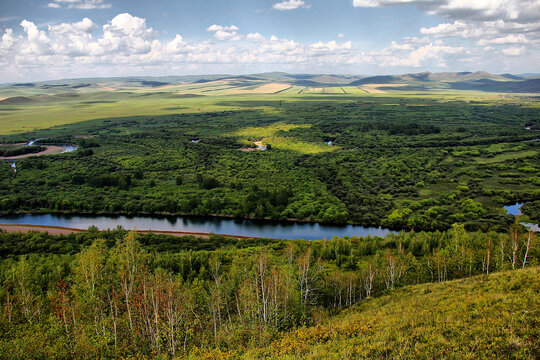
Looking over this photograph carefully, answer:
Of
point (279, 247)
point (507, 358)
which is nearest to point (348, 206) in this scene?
point (279, 247)

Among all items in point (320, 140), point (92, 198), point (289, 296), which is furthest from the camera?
point (320, 140)

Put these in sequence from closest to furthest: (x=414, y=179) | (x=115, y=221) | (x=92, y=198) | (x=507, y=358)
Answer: (x=507, y=358)
(x=115, y=221)
(x=92, y=198)
(x=414, y=179)

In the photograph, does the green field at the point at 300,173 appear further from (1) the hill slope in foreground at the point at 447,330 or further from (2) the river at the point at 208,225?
(1) the hill slope in foreground at the point at 447,330

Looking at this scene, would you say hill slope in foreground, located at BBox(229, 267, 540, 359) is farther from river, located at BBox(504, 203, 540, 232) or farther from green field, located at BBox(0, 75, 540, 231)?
river, located at BBox(504, 203, 540, 232)

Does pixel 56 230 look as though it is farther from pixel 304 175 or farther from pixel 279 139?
pixel 279 139

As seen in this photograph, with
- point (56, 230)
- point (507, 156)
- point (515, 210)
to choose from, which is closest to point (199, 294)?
point (56, 230)

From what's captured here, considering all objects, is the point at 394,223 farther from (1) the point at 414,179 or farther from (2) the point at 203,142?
(2) the point at 203,142

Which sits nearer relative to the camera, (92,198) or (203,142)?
(92,198)
